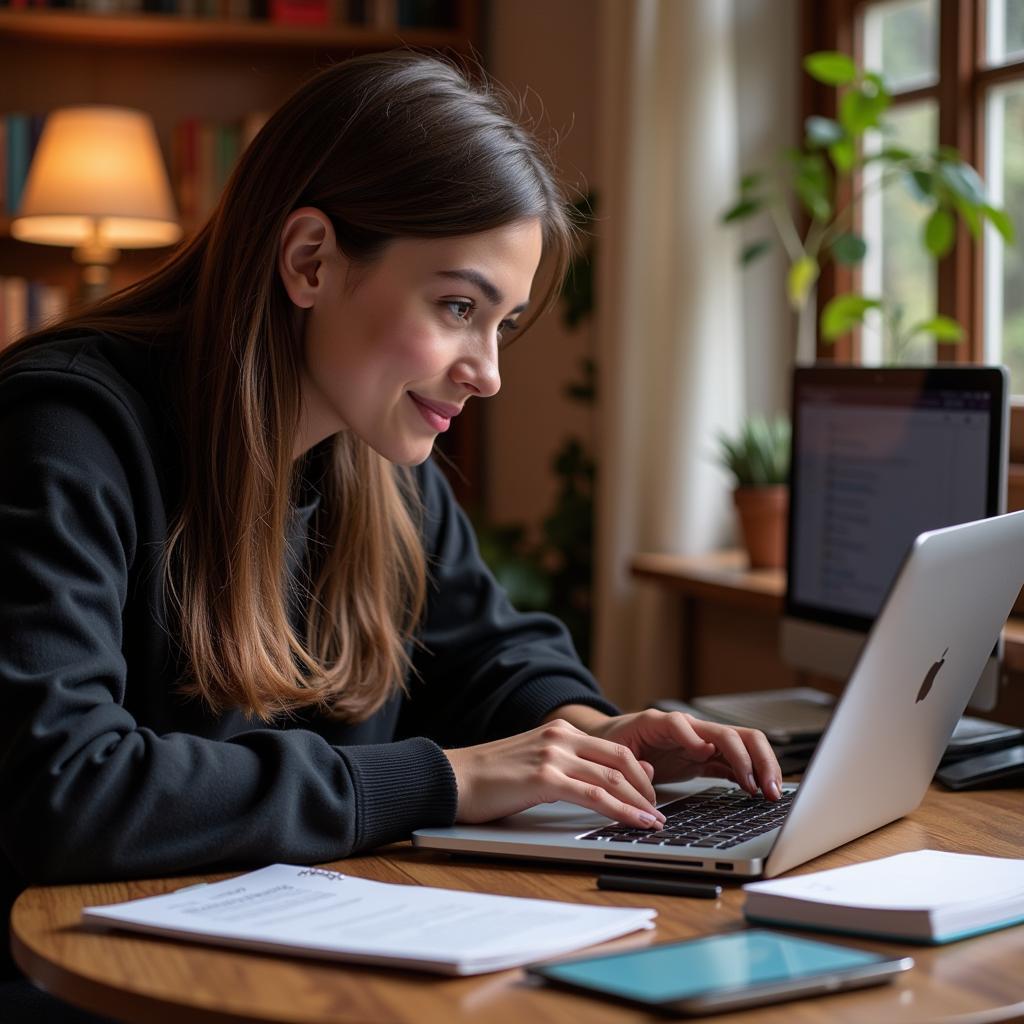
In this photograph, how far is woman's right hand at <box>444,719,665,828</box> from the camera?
3.54ft

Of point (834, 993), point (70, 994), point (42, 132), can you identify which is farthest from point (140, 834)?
point (42, 132)

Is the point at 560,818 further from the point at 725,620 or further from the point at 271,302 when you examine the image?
the point at 725,620

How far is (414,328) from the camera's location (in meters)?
1.25

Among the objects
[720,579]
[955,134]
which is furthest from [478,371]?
[955,134]

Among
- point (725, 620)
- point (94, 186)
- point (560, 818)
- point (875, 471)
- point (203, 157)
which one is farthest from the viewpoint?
point (203, 157)

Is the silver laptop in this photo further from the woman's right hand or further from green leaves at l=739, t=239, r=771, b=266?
green leaves at l=739, t=239, r=771, b=266

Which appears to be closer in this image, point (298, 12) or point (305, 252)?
point (305, 252)

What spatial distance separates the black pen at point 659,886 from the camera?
0.97 m

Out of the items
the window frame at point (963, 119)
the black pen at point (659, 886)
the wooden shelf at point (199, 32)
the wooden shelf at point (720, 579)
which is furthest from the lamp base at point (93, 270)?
the black pen at point (659, 886)

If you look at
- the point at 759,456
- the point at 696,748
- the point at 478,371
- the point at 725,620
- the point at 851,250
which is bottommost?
the point at 725,620

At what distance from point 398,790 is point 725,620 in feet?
5.42

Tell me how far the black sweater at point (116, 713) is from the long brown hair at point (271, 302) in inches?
1.4

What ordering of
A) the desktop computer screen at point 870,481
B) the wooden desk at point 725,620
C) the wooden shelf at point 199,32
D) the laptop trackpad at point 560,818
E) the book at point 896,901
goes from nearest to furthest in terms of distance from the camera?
1. the book at point 896,901
2. the laptop trackpad at point 560,818
3. the desktop computer screen at point 870,481
4. the wooden desk at point 725,620
5. the wooden shelf at point 199,32

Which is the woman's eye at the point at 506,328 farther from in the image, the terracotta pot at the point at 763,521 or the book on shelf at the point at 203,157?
the book on shelf at the point at 203,157
